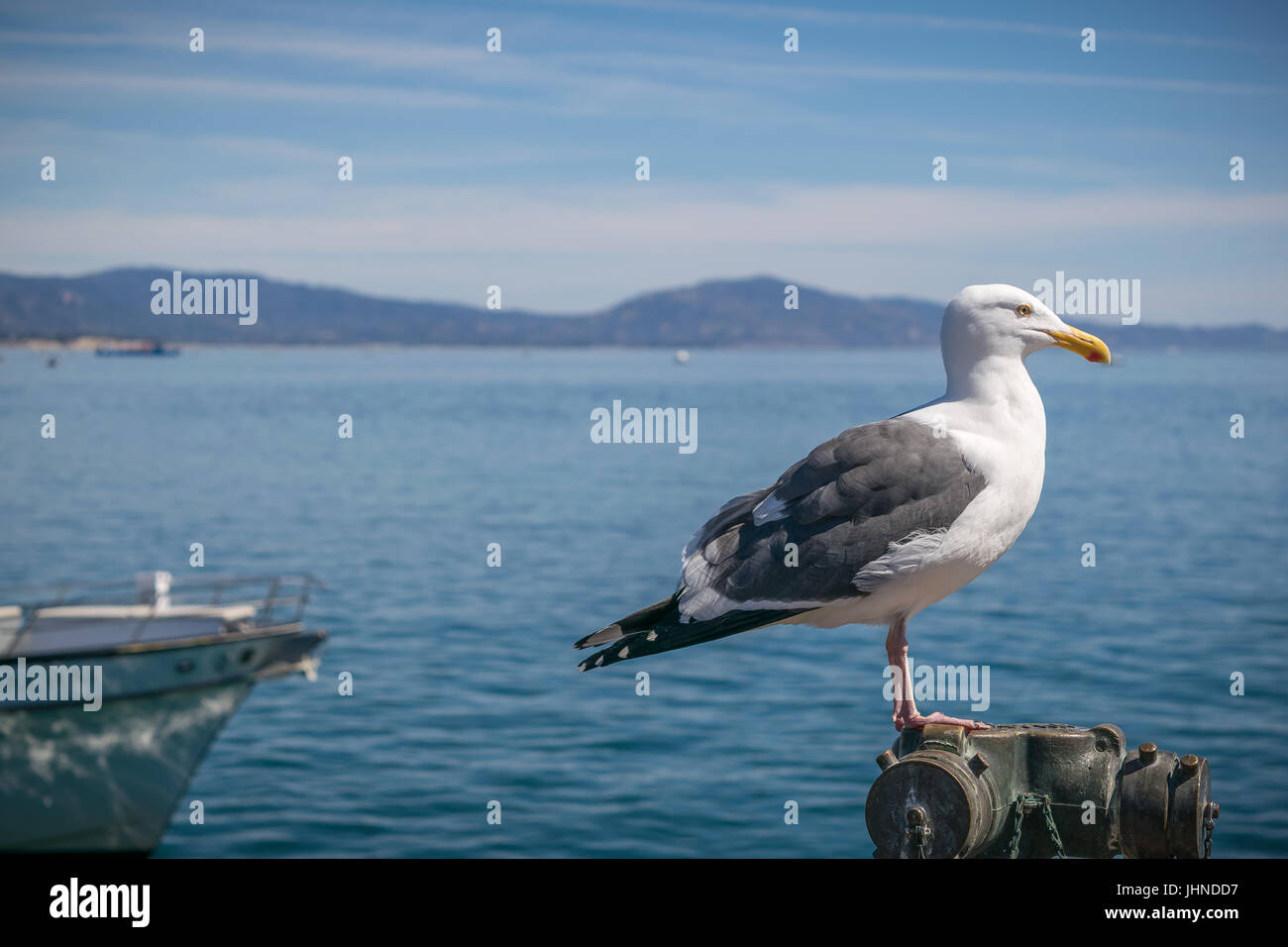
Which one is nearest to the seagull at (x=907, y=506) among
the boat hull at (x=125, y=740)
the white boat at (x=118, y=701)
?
the white boat at (x=118, y=701)

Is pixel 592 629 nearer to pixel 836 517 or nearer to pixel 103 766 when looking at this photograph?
pixel 103 766

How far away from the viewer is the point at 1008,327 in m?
6.85

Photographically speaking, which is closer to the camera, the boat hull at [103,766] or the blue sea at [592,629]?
the boat hull at [103,766]

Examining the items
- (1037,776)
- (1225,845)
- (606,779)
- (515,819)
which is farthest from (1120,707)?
(1037,776)

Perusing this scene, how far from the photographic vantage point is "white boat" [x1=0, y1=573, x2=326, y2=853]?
26484 mm

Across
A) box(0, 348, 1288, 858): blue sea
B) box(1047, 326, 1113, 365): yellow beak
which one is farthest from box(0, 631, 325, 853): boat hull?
box(1047, 326, 1113, 365): yellow beak

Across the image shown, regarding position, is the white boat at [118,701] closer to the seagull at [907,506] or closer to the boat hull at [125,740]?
the boat hull at [125,740]

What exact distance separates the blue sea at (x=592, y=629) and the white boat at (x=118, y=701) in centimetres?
273

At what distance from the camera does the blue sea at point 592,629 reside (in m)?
33.3

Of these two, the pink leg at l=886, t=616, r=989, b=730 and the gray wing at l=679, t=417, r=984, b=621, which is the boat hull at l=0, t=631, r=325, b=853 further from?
the pink leg at l=886, t=616, r=989, b=730

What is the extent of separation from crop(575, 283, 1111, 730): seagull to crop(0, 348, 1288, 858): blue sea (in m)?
24.3

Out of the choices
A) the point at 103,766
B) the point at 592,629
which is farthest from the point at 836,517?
the point at 592,629

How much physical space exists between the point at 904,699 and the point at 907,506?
98cm

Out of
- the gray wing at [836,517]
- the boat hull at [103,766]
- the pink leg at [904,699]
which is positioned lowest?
A: the boat hull at [103,766]
